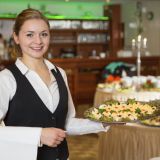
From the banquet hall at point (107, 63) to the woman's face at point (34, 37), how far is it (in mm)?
345

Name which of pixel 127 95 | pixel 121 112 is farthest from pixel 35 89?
pixel 127 95

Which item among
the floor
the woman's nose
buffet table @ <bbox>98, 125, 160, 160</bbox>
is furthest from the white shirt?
the floor

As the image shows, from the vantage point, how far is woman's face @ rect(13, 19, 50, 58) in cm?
194

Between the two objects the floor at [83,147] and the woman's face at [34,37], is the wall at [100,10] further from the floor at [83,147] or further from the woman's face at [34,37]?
the woman's face at [34,37]

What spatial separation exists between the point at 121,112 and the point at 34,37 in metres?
A: 0.81

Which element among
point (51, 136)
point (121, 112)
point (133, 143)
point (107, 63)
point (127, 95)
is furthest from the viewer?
point (107, 63)

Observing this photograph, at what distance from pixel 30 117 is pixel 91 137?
5421 mm

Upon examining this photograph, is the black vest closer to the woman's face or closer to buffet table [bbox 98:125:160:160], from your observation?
the woman's face

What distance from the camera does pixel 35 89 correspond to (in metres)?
1.94

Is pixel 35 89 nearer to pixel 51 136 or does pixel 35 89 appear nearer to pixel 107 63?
pixel 51 136

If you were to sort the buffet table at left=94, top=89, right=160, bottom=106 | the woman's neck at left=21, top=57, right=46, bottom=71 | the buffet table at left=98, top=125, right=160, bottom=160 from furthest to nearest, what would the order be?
the buffet table at left=94, top=89, right=160, bottom=106
the buffet table at left=98, top=125, right=160, bottom=160
the woman's neck at left=21, top=57, right=46, bottom=71

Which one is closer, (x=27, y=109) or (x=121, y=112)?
(x=27, y=109)

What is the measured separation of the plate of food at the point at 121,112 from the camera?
223 cm

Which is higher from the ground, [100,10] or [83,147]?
[100,10]
